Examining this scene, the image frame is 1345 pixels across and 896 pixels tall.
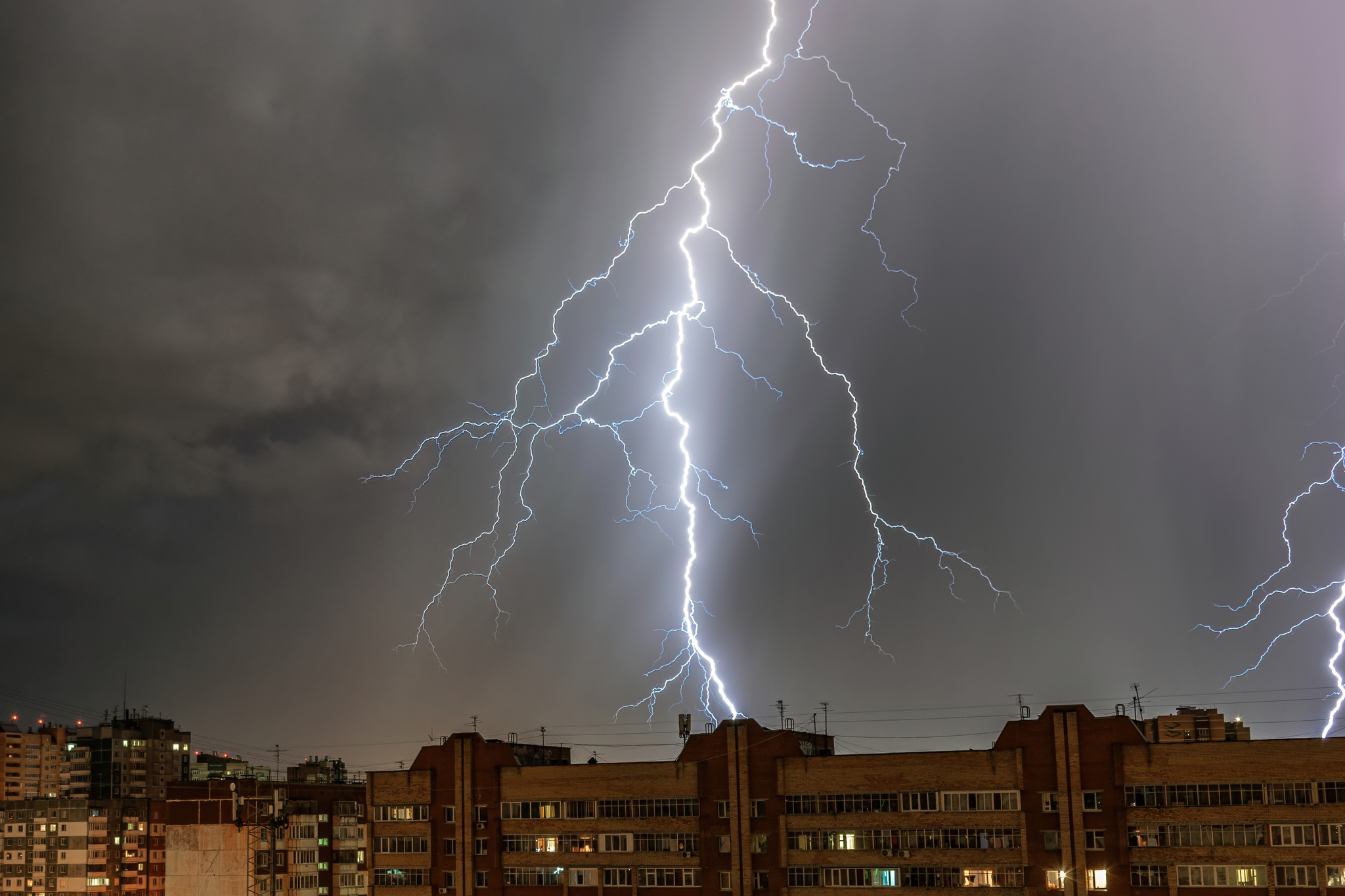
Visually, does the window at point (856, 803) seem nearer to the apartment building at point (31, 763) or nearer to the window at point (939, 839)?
the window at point (939, 839)

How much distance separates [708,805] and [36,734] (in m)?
148

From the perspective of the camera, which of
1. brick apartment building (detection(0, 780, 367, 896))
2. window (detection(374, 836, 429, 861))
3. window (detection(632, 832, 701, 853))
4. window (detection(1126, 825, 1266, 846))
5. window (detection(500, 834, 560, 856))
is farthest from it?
brick apartment building (detection(0, 780, 367, 896))

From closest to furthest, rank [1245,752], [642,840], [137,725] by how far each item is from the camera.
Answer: [1245,752], [642,840], [137,725]

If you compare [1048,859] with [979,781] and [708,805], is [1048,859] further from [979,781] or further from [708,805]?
[708,805]

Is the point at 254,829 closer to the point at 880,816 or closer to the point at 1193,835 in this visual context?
the point at 880,816

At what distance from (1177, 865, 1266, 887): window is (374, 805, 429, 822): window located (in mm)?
31399

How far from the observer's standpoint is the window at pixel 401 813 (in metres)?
55.4

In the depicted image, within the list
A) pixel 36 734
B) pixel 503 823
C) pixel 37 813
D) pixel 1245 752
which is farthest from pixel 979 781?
pixel 36 734

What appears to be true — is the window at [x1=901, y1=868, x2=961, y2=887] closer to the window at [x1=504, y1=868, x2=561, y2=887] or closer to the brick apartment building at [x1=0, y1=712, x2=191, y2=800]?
the window at [x1=504, y1=868, x2=561, y2=887]

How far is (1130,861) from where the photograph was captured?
4478 cm

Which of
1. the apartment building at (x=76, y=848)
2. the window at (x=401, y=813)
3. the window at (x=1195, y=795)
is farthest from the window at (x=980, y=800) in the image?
the apartment building at (x=76, y=848)

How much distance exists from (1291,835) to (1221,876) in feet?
9.31

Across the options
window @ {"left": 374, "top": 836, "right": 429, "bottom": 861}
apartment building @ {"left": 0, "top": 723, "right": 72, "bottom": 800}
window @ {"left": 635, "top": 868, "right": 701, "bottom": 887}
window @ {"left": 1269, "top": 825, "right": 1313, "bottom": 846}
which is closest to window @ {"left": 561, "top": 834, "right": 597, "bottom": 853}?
window @ {"left": 635, "top": 868, "right": 701, "bottom": 887}

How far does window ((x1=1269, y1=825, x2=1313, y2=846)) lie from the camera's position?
1716 inches
